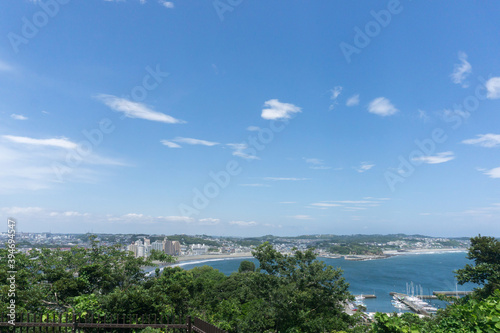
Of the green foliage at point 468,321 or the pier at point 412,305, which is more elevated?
the green foliage at point 468,321

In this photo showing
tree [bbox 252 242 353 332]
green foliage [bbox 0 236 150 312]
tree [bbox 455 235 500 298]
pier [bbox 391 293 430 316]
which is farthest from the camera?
pier [bbox 391 293 430 316]

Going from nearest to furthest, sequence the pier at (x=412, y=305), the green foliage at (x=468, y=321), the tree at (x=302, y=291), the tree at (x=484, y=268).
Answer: the green foliage at (x=468, y=321) < the tree at (x=302, y=291) < the tree at (x=484, y=268) < the pier at (x=412, y=305)

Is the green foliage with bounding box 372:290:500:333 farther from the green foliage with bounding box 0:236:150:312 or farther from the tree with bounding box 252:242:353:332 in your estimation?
the tree with bounding box 252:242:353:332

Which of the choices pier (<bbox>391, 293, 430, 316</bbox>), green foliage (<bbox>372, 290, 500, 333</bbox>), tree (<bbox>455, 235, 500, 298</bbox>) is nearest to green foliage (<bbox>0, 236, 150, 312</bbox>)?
green foliage (<bbox>372, 290, 500, 333</bbox>)

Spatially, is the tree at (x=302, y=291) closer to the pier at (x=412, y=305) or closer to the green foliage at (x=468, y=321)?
the green foliage at (x=468, y=321)

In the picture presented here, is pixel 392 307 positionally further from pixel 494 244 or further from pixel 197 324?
pixel 197 324

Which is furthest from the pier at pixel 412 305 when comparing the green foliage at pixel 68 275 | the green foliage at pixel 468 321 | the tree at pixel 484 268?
the green foliage at pixel 468 321

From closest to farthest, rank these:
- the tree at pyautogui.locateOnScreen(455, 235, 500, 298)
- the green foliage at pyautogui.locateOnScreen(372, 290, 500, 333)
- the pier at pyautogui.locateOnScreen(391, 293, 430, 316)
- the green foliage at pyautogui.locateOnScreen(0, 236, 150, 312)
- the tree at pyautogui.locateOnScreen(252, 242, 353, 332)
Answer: the green foliage at pyautogui.locateOnScreen(372, 290, 500, 333) → the green foliage at pyautogui.locateOnScreen(0, 236, 150, 312) → the tree at pyautogui.locateOnScreen(252, 242, 353, 332) → the tree at pyautogui.locateOnScreen(455, 235, 500, 298) → the pier at pyautogui.locateOnScreen(391, 293, 430, 316)

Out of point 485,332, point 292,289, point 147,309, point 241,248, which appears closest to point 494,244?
point 292,289
